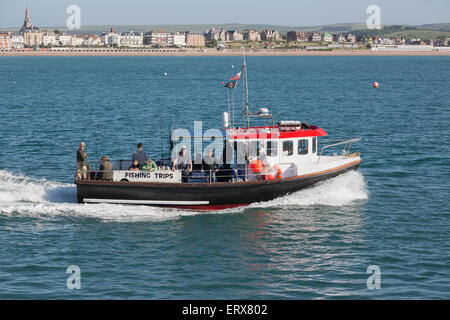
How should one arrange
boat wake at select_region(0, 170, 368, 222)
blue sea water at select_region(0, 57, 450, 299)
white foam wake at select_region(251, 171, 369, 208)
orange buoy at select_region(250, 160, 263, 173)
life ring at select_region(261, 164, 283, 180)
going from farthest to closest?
white foam wake at select_region(251, 171, 369, 208) → life ring at select_region(261, 164, 283, 180) → orange buoy at select_region(250, 160, 263, 173) → boat wake at select_region(0, 170, 368, 222) → blue sea water at select_region(0, 57, 450, 299)

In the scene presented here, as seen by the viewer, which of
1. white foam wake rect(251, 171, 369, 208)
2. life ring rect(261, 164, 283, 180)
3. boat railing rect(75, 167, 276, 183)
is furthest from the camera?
white foam wake rect(251, 171, 369, 208)

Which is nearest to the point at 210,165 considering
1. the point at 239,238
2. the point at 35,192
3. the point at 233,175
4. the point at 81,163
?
the point at 233,175

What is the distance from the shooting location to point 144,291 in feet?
54.1

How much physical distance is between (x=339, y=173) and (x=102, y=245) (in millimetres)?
10577

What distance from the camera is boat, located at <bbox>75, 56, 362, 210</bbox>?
22.6m

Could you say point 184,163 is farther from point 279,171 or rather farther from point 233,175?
point 279,171

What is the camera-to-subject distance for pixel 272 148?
24000 millimetres

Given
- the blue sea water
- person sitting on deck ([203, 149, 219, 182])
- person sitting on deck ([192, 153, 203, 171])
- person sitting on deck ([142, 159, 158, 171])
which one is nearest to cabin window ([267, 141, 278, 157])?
the blue sea water

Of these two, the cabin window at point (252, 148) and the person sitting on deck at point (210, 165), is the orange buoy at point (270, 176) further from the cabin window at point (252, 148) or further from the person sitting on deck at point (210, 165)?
the person sitting on deck at point (210, 165)

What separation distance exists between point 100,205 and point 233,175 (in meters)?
5.24

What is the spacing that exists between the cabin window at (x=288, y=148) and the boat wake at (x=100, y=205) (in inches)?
64.9

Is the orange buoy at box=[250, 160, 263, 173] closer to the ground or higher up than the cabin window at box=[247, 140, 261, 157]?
closer to the ground

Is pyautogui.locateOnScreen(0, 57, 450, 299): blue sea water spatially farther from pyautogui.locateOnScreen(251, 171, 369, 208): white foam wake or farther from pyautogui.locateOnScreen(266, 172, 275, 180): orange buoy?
pyautogui.locateOnScreen(266, 172, 275, 180): orange buoy
